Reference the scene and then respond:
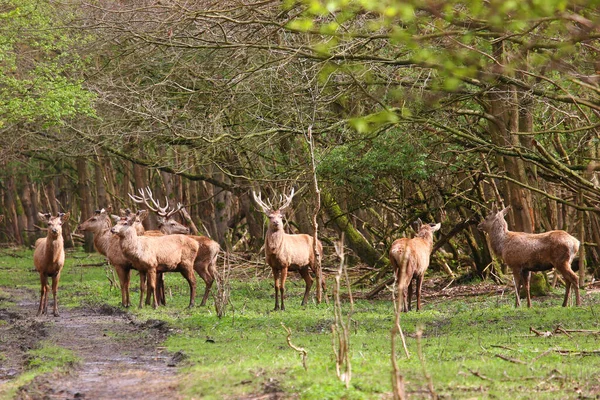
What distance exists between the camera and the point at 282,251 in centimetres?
1777

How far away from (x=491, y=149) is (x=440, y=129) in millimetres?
1359

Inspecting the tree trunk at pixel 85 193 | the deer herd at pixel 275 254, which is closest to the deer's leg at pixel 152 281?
the deer herd at pixel 275 254

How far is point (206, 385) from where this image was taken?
9141mm

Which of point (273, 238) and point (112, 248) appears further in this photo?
point (112, 248)

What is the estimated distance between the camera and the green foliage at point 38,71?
19766 millimetres

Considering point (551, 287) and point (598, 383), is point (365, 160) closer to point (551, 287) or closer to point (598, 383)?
point (551, 287)

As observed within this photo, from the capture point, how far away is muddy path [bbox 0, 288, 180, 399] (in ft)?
30.9

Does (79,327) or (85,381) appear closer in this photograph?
(85,381)

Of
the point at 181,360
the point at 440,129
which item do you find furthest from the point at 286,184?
the point at 181,360

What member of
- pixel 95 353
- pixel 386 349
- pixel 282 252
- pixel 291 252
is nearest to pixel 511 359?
pixel 386 349

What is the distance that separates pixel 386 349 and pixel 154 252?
7.40m

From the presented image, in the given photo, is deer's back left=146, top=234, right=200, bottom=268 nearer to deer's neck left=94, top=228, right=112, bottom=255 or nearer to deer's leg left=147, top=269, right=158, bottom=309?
deer's leg left=147, top=269, right=158, bottom=309

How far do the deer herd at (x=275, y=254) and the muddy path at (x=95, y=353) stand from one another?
0.88 meters

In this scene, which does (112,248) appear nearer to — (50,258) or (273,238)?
(50,258)
